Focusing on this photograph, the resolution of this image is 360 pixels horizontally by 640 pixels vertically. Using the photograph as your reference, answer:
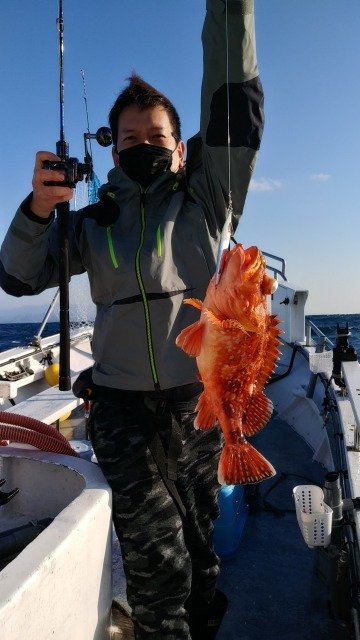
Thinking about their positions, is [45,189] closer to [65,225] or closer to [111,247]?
[65,225]

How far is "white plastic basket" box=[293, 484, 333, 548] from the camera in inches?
96.1

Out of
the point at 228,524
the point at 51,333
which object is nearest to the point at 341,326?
the point at 228,524

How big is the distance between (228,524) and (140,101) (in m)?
3.18

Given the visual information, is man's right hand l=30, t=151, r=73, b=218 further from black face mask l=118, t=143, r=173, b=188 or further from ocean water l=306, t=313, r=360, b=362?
ocean water l=306, t=313, r=360, b=362

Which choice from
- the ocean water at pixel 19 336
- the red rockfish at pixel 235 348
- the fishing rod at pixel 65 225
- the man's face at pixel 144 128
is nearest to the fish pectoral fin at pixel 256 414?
the red rockfish at pixel 235 348

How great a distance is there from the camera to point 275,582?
345cm

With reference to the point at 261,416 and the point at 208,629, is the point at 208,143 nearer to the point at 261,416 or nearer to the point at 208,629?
the point at 261,416

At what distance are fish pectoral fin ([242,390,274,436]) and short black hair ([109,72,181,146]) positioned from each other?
1.66 m

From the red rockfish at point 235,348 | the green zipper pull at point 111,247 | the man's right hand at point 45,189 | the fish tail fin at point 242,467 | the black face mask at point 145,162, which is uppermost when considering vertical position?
the black face mask at point 145,162

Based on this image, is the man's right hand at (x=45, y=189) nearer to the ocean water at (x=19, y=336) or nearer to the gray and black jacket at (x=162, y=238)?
the gray and black jacket at (x=162, y=238)

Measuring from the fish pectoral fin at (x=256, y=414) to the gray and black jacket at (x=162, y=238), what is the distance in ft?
1.15

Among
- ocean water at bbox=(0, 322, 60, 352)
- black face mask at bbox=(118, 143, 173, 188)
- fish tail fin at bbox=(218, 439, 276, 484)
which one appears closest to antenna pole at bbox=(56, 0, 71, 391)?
black face mask at bbox=(118, 143, 173, 188)

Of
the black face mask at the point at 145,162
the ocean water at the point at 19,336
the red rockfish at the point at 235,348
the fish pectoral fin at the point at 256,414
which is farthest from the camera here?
the ocean water at the point at 19,336

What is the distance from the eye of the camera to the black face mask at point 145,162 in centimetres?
252
